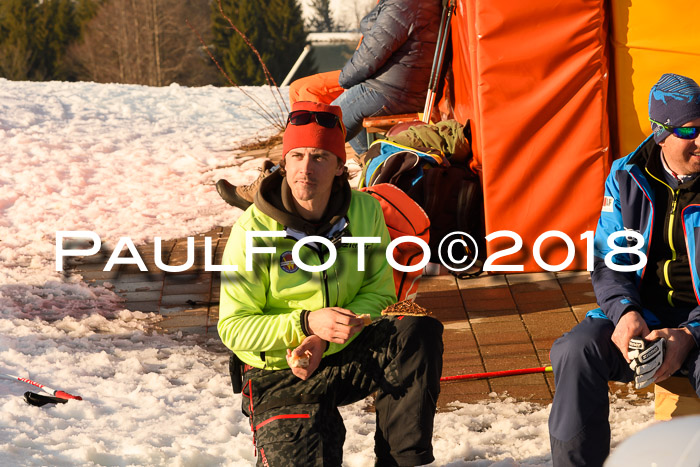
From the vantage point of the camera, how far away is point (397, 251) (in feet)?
13.4

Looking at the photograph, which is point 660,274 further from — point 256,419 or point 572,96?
point 572,96

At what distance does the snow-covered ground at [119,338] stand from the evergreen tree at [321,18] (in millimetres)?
45560

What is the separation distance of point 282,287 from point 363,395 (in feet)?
1.48

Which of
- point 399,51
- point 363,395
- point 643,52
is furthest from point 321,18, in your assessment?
point 363,395

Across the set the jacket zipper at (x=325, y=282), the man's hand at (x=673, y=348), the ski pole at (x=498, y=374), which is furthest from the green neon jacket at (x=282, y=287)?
the ski pole at (x=498, y=374)

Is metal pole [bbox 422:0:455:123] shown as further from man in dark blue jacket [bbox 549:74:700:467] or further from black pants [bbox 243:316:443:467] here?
black pants [bbox 243:316:443:467]

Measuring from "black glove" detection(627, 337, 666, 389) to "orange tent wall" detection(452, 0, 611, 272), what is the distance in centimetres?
254

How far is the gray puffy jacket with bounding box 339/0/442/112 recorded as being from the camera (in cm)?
645

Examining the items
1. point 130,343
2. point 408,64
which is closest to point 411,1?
point 408,64

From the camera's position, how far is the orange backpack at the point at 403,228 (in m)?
4.12

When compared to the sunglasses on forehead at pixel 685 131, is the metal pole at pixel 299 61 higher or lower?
higher

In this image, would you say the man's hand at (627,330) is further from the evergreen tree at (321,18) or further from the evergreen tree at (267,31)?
the evergreen tree at (321,18)

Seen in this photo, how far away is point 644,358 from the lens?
2891mm

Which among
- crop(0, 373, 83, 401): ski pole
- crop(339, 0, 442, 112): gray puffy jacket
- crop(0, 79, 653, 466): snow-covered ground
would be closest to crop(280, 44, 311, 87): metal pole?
crop(0, 79, 653, 466): snow-covered ground
